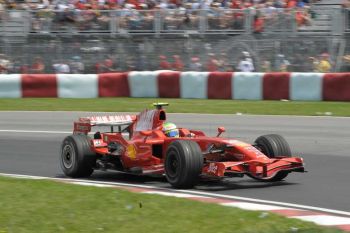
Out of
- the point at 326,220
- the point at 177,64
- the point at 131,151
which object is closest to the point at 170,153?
the point at 131,151

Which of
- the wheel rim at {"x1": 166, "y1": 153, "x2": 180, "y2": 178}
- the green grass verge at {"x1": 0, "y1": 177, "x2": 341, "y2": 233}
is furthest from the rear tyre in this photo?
the green grass verge at {"x1": 0, "y1": 177, "x2": 341, "y2": 233}

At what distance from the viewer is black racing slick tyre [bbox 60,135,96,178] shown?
10195 mm

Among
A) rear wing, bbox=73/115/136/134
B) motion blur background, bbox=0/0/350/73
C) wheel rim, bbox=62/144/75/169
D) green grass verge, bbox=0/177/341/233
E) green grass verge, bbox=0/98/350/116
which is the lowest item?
green grass verge, bbox=0/98/350/116

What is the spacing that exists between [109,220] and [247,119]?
10408 mm

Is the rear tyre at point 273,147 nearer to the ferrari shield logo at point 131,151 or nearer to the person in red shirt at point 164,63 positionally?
the ferrari shield logo at point 131,151

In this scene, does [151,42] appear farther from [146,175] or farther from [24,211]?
A: [24,211]

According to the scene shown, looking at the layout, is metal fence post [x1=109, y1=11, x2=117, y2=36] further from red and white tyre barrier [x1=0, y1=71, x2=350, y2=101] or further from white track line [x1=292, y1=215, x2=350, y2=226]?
white track line [x1=292, y1=215, x2=350, y2=226]

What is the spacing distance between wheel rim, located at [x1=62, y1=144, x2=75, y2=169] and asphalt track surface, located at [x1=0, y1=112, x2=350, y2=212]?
267 millimetres

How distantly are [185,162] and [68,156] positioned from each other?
233 cm

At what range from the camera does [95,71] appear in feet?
74.5

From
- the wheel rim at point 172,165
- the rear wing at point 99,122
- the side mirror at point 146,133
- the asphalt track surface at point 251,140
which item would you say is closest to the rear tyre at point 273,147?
the asphalt track surface at point 251,140

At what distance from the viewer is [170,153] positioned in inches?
356

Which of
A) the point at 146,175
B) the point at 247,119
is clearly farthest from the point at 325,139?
the point at 146,175

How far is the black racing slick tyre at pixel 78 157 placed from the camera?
401 inches
